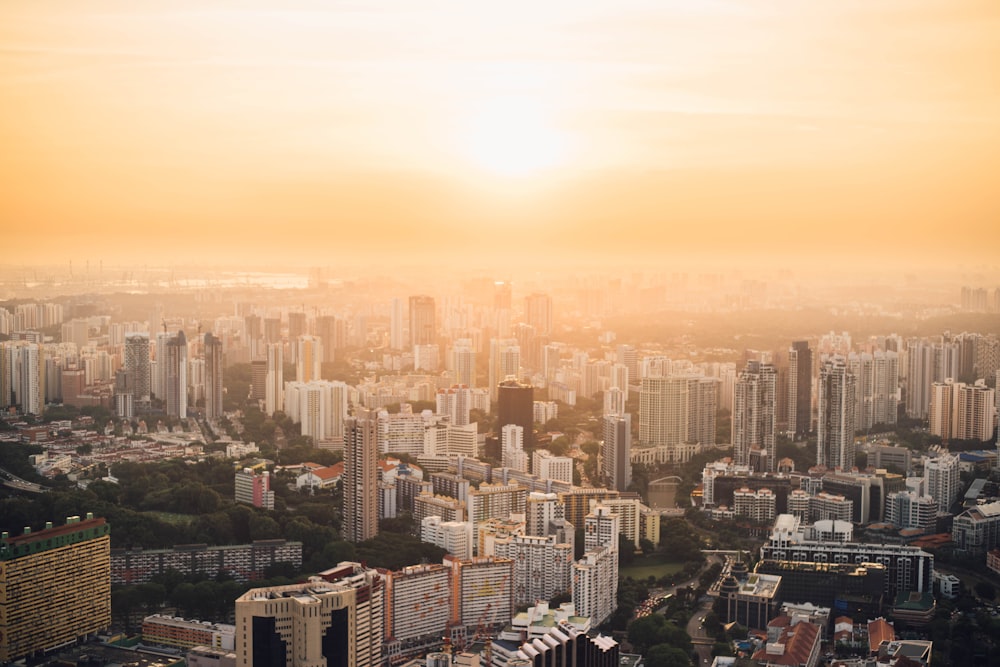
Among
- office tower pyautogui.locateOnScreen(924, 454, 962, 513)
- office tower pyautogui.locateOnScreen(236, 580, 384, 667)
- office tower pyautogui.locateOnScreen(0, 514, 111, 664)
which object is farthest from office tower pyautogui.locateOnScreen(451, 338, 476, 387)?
office tower pyautogui.locateOnScreen(236, 580, 384, 667)

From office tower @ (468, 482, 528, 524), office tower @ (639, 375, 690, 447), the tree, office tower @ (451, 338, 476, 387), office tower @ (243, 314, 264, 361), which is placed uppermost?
office tower @ (243, 314, 264, 361)

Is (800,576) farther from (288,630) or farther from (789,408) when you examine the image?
(789,408)

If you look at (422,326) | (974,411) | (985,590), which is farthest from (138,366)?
(985,590)

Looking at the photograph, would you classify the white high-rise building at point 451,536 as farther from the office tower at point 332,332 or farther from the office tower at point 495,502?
the office tower at point 332,332

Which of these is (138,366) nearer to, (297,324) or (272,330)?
(272,330)

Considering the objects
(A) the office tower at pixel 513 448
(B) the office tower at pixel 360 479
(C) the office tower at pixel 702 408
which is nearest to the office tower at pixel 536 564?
(B) the office tower at pixel 360 479

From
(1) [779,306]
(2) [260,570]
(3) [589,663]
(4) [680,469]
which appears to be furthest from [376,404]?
(3) [589,663]

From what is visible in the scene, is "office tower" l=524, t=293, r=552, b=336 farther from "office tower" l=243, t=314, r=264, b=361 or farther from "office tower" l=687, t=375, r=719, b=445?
"office tower" l=243, t=314, r=264, b=361
